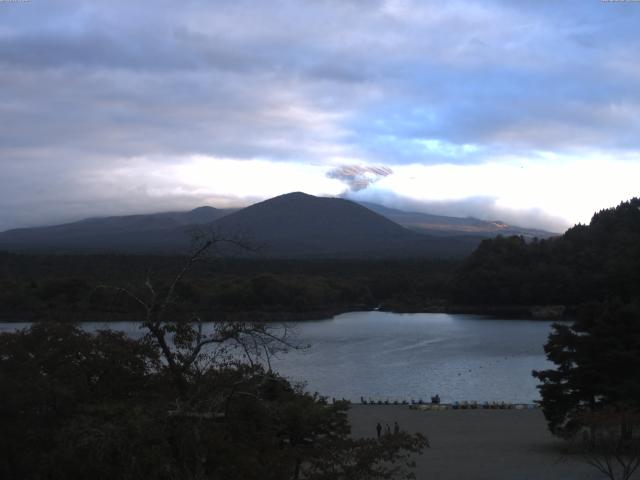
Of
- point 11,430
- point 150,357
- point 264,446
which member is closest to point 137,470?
point 264,446

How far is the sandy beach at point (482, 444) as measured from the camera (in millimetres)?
10867

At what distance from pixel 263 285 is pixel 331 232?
70.3 m

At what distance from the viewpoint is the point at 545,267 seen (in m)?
48.6

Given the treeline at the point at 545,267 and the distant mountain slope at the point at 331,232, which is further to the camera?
the distant mountain slope at the point at 331,232

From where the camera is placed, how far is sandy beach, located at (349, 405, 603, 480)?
35.7 feet

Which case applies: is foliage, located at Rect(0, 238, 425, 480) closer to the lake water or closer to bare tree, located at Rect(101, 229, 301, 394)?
bare tree, located at Rect(101, 229, 301, 394)

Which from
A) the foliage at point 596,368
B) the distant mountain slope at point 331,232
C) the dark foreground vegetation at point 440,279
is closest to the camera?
the foliage at point 596,368

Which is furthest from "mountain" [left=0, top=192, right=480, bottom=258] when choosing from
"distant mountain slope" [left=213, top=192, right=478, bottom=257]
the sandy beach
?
the sandy beach

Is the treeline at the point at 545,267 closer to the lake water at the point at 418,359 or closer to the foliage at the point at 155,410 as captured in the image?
the lake water at the point at 418,359

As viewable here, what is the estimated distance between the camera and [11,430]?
18.6 feet

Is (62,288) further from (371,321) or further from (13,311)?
(371,321)

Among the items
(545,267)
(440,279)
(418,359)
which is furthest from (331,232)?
(418,359)

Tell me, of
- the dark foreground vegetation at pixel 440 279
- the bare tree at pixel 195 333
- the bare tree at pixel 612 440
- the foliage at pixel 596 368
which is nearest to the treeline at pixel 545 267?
the dark foreground vegetation at pixel 440 279

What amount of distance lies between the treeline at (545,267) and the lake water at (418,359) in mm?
6292
